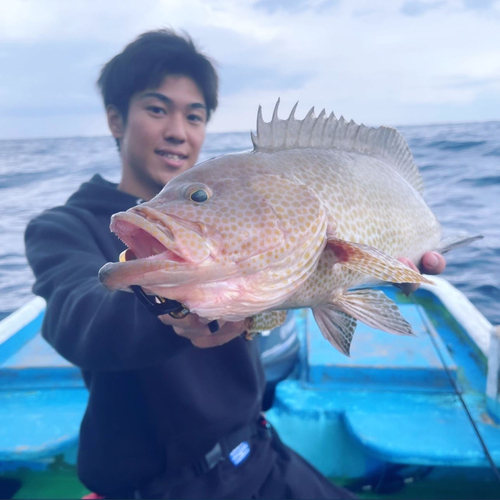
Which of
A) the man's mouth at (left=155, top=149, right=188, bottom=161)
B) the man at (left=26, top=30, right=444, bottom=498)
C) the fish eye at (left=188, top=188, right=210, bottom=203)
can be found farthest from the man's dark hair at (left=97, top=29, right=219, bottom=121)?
the fish eye at (left=188, top=188, right=210, bottom=203)

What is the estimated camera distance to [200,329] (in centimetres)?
134

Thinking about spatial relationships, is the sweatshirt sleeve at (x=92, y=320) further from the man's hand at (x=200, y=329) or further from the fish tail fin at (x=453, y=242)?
the fish tail fin at (x=453, y=242)

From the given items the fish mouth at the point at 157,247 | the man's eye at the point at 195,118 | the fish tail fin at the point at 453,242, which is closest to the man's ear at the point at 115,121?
the man's eye at the point at 195,118

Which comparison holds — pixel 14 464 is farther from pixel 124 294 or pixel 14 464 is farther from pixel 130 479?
pixel 124 294

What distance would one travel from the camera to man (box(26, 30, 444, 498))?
1.50 metres

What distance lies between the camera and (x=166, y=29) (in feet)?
9.00

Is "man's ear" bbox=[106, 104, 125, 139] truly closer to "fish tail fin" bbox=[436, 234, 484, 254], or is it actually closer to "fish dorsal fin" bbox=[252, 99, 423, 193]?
"fish dorsal fin" bbox=[252, 99, 423, 193]

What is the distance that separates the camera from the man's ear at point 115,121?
106 inches

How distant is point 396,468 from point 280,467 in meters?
0.95

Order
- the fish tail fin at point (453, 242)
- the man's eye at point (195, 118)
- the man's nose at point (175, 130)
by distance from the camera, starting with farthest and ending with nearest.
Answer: the man's eye at point (195, 118), the man's nose at point (175, 130), the fish tail fin at point (453, 242)

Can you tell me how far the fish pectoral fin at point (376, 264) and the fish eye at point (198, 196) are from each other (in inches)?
16.1

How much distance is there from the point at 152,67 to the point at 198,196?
63.9 inches

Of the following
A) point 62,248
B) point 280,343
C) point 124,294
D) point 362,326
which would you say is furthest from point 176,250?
point 362,326

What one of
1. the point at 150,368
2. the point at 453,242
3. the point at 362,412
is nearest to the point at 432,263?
the point at 453,242
